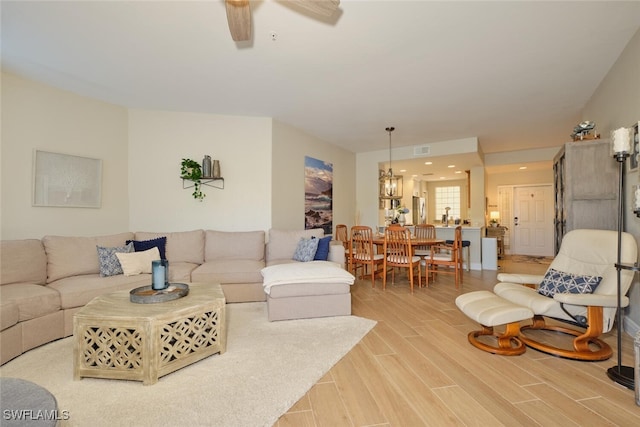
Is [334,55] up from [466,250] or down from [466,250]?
up

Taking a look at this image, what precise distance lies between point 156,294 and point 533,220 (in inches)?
375

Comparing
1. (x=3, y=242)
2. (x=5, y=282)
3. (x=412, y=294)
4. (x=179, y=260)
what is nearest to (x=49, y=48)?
(x=3, y=242)

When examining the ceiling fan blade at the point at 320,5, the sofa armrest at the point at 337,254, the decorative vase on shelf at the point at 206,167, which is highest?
the ceiling fan blade at the point at 320,5

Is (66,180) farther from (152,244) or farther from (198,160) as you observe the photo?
(198,160)

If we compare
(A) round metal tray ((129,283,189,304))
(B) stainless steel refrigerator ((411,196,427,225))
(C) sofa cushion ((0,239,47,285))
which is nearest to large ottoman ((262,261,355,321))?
(A) round metal tray ((129,283,189,304))

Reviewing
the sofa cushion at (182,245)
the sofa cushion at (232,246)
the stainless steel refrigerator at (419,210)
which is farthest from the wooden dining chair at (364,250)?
the stainless steel refrigerator at (419,210)

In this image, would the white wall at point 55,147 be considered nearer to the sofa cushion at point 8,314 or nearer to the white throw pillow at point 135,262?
the white throw pillow at point 135,262

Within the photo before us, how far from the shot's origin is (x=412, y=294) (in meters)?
4.12

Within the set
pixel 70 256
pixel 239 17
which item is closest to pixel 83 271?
pixel 70 256

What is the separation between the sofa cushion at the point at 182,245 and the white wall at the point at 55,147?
26.8 inches

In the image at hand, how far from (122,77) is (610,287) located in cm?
513

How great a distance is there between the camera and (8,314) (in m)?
2.21

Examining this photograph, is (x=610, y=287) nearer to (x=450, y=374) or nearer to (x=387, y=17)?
(x=450, y=374)

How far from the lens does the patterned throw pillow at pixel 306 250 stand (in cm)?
→ 394
